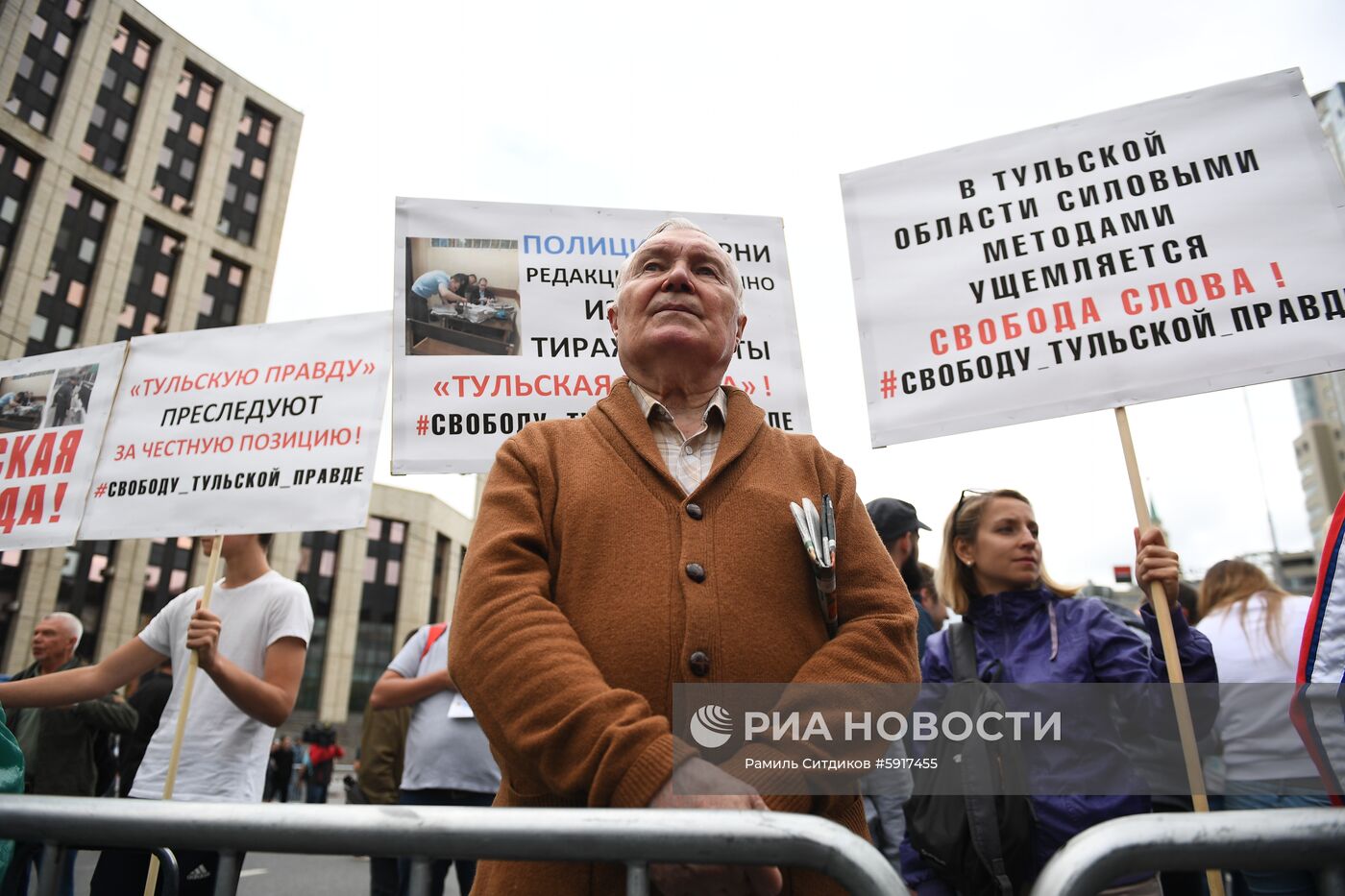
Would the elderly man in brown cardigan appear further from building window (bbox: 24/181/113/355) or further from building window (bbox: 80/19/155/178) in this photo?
building window (bbox: 80/19/155/178)

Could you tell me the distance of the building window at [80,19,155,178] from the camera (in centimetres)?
3559

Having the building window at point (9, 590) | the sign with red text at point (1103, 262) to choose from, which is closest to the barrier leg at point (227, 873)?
the sign with red text at point (1103, 262)

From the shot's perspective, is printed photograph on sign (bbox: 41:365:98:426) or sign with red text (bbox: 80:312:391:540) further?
printed photograph on sign (bbox: 41:365:98:426)

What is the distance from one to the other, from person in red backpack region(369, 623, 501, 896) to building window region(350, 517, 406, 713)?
56586 mm

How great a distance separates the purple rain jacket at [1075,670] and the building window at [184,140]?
4364cm

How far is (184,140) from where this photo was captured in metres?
39.8

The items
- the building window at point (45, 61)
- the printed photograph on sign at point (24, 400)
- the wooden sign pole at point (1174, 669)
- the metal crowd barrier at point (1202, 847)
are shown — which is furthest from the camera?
the building window at point (45, 61)

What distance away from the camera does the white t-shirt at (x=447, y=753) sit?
3.88 m

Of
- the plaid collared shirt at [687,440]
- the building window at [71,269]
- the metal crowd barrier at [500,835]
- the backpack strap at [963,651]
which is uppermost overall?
the building window at [71,269]

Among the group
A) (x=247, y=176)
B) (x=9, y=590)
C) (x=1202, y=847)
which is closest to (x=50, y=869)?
(x=1202, y=847)

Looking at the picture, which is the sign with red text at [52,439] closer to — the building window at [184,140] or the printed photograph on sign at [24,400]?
the printed photograph on sign at [24,400]

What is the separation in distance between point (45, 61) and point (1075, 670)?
142 ft

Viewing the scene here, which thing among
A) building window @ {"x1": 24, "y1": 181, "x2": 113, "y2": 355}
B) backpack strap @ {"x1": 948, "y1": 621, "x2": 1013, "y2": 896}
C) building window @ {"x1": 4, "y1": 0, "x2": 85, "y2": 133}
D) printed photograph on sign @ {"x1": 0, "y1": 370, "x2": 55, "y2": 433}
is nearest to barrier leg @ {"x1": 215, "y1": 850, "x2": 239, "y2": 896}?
backpack strap @ {"x1": 948, "y1": 621, "x2": 1013, "y2": 896}

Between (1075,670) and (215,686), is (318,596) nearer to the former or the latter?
(215,686)
